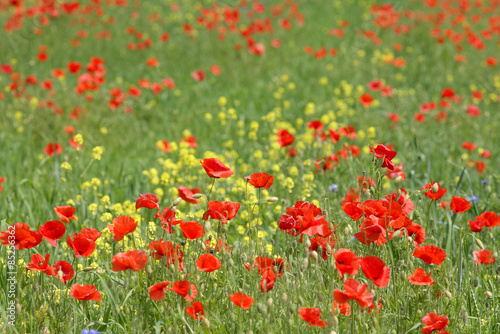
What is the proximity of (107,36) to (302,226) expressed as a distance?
23.0 feet

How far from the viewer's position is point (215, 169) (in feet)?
6.73

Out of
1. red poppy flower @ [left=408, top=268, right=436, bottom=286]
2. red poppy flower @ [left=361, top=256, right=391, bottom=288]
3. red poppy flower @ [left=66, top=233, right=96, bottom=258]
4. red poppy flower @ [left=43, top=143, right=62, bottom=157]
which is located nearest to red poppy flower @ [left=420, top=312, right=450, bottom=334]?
red poppy flower @ [left=408, top=268, right=436, bottom=286]

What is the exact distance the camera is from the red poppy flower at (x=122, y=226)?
194 cm

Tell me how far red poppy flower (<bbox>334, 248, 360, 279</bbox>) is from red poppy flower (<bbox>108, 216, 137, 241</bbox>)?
745 mm

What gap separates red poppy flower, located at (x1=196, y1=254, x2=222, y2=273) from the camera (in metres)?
1.79

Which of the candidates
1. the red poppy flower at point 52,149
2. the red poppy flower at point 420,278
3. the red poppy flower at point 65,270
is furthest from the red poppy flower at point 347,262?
the red poppy flower at point 52,149

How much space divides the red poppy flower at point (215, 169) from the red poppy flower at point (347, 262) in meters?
0.54

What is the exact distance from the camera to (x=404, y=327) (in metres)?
2.00

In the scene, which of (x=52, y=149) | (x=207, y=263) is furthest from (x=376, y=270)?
(x=52, y=149)

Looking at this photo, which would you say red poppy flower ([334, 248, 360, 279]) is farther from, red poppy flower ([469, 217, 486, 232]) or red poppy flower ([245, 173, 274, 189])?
red poppy flower ([469, 217, 486, 232])

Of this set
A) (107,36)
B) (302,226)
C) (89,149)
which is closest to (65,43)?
(107,36)

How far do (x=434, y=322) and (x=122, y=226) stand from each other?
1.15 metres

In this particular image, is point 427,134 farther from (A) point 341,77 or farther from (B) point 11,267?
(B) point 11,267

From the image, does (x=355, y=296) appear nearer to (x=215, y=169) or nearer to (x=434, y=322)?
(x=434, y=322)
